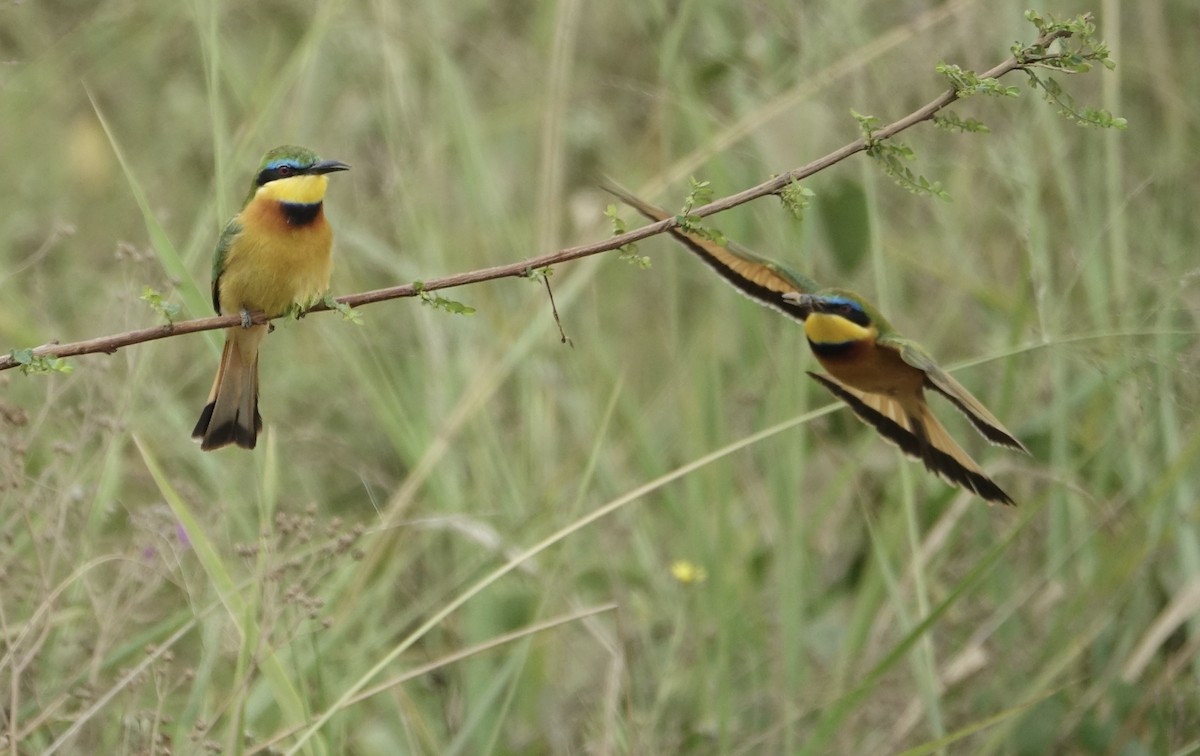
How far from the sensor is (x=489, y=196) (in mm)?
3156

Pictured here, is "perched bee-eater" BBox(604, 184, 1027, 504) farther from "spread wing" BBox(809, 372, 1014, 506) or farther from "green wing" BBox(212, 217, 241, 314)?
"green wing" BBox(212, 217, 241, 314)

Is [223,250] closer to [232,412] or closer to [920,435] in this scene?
[232,412]

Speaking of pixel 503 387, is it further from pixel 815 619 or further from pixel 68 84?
pixel 68 84

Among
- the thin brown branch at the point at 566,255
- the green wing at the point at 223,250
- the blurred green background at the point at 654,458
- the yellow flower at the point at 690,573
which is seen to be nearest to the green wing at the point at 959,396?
the blurred green background at the point at 654,458

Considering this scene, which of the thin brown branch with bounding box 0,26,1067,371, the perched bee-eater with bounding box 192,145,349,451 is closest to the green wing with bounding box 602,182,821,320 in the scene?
the thin brown branch with bounding box 0,26,1067,371

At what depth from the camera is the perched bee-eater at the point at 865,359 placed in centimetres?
192

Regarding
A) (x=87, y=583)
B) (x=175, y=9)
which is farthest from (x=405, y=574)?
(x=175, y=9)

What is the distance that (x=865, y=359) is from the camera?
2.07 m

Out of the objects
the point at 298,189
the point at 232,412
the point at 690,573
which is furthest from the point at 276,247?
the point at 690,573

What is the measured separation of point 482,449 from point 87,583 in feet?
3.48

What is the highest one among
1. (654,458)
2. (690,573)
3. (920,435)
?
(920,435)

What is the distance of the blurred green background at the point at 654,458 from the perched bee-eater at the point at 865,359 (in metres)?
0.10

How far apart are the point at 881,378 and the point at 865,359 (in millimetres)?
44

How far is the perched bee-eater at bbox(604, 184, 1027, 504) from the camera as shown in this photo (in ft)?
6.28
